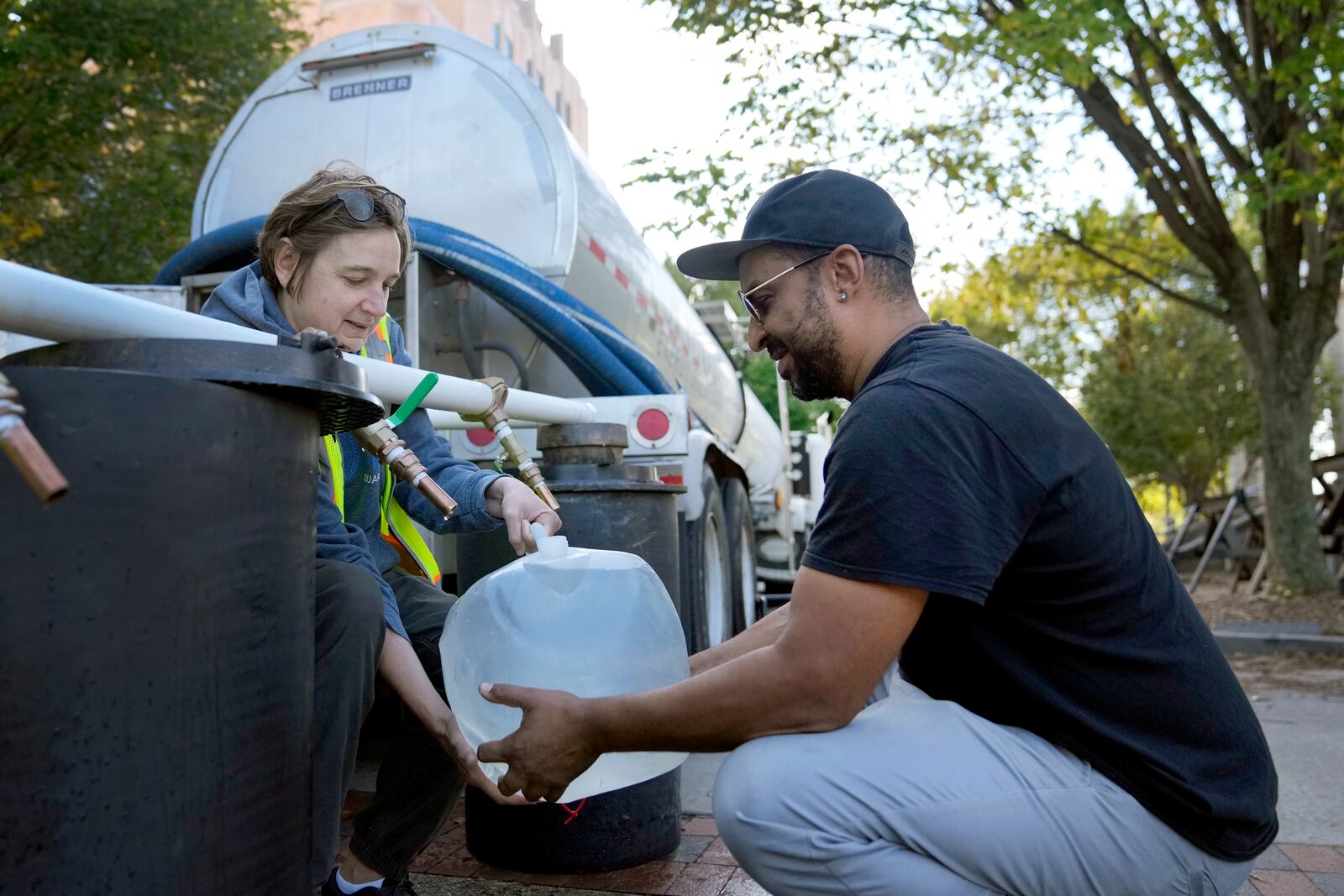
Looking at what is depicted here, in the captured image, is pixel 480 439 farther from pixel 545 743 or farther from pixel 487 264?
pixel 545 743

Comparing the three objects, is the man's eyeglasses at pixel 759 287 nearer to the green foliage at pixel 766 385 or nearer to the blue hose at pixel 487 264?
the blue hose at pixel 487 264

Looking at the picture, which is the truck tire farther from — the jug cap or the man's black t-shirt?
the man's black t-shirt

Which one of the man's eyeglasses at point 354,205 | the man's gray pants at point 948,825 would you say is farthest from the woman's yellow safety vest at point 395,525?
the man's gray pants at point 948,825

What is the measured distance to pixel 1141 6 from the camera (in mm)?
9812

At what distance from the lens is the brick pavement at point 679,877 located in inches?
109

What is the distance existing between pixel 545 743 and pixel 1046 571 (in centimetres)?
86

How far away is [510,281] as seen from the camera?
421 cm

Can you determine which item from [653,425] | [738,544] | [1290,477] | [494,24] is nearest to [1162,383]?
[1290,477]

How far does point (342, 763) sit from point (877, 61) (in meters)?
10.1

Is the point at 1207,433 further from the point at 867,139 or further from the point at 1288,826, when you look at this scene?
the point at 1288,826

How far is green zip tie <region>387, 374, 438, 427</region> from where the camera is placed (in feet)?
7.47

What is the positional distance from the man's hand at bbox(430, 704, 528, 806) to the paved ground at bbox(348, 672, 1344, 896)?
2.67ft

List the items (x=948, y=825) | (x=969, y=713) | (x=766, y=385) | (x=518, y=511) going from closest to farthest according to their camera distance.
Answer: (x=948, y=825)
(x=969, y=713)
(x=518, y=511)
(x=766, y=385)

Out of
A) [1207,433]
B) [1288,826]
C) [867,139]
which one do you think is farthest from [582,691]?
[1207,433]
